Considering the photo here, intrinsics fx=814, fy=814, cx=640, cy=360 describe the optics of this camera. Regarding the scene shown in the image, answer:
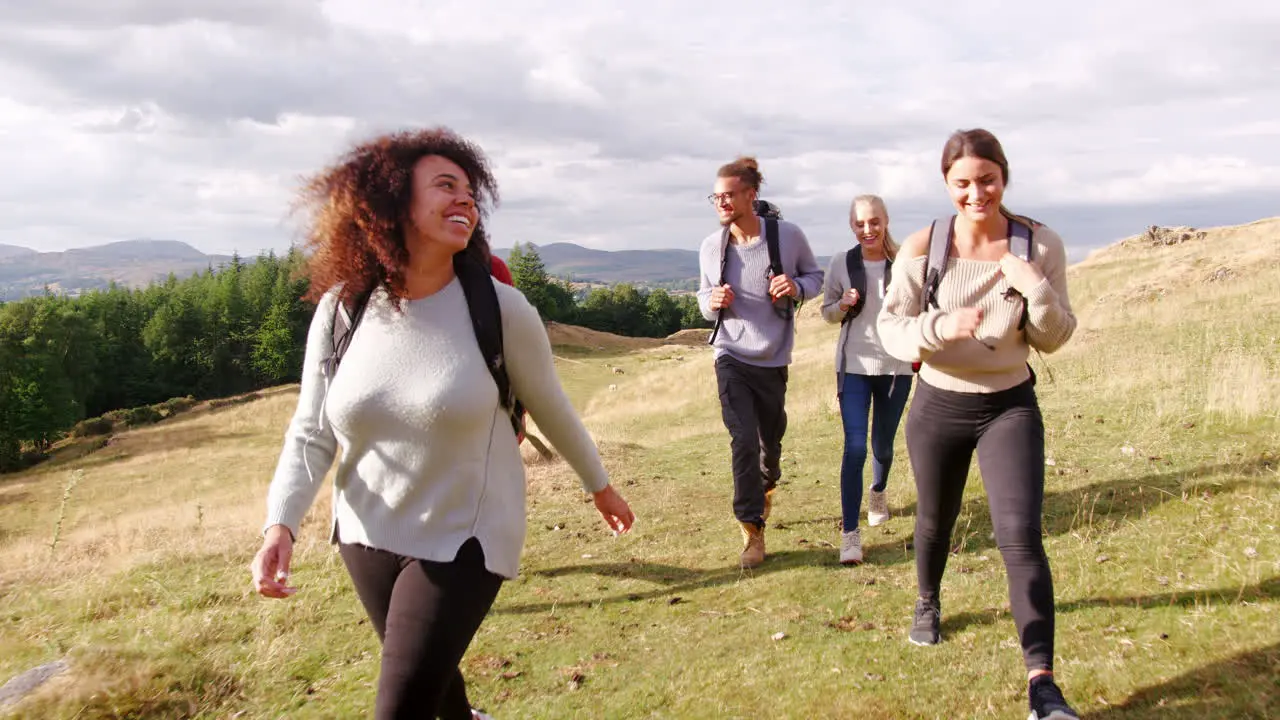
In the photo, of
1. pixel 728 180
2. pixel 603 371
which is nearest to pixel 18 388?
pixel 603 371

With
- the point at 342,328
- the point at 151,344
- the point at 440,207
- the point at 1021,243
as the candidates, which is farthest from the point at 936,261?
the point at 151,344

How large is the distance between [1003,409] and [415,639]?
9.05 ft

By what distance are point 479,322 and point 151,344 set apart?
93.1 meters

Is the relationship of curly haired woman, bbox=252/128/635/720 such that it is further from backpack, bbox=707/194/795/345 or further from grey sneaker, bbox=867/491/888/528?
grey sneaker, bbox=867/491/888/528

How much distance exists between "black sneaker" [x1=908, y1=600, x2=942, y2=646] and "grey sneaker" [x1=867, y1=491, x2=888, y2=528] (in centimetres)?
258

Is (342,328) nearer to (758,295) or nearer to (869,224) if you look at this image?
(758,295)

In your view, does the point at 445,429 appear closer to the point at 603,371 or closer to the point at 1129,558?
the point at 1129,558

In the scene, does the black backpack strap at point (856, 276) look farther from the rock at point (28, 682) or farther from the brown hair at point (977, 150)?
the rock at point (28, 682)

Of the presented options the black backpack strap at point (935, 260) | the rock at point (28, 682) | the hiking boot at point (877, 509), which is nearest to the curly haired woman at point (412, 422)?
the black backpack strap at point (935, 260)

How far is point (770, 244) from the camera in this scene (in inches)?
242

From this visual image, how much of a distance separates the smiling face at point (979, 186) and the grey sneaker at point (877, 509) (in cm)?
379

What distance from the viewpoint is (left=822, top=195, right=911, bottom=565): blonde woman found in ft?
20.1

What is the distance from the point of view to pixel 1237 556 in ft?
16.0

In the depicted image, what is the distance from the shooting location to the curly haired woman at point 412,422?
2709mm
